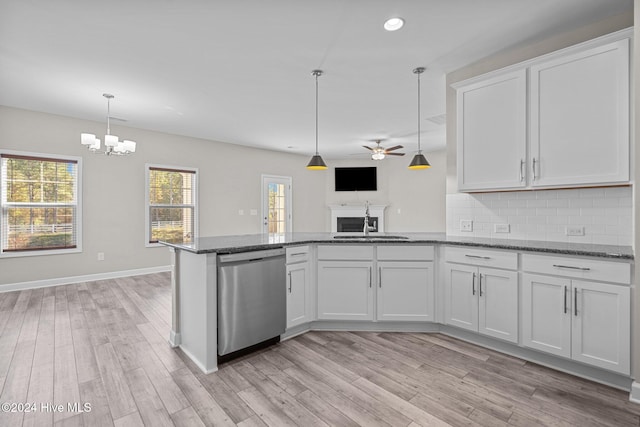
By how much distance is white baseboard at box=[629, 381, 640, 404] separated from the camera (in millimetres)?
1854

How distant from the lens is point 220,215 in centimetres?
655

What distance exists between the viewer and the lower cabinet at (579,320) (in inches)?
76.5

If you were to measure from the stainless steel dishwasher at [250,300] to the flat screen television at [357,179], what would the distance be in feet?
20.6

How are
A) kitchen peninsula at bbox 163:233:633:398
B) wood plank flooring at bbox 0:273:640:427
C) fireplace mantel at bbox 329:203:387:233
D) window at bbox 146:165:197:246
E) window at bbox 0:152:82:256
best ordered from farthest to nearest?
fireplace mantel at bbox 329:203:387:233, window at bbox 146:165:197:246, window at bbox 0:152:82:256, kitchen peninsula at bbox 163:233:633:398, wood plank flooring at bbox 0:273:640:427

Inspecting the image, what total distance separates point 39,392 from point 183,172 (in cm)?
464

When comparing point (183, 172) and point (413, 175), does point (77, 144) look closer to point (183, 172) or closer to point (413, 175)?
point (183, 172)

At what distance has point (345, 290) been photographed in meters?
2.92

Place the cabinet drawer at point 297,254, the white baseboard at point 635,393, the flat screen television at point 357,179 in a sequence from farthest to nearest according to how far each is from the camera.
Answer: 1. the flat screen television at point 357,179
2. the cabinet drawer at point 297,254
3. the white baseboard at point 635,393

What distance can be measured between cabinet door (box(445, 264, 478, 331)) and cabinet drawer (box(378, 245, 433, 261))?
209 mm

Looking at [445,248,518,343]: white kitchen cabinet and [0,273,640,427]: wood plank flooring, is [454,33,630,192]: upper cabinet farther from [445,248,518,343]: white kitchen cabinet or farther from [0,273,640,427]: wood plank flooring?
[0,273,640,427]: wood plank flooring

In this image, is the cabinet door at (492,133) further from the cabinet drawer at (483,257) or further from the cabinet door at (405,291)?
the cabinet door at (405,291)

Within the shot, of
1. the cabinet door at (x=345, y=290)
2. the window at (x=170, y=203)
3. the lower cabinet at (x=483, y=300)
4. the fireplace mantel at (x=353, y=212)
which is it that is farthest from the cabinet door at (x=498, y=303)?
the fireplace mantel at (x=353, y=212)

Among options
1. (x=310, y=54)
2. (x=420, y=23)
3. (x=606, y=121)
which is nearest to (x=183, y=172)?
(x=310, y=54)

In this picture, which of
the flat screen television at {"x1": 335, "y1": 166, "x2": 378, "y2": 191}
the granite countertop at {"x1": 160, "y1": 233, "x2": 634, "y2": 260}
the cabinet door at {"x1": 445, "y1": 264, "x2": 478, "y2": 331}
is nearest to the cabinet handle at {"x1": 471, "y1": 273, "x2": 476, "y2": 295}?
the cabinet door at {"x1": 445, "y1": 264, "x2": 478, "y2": 331}
